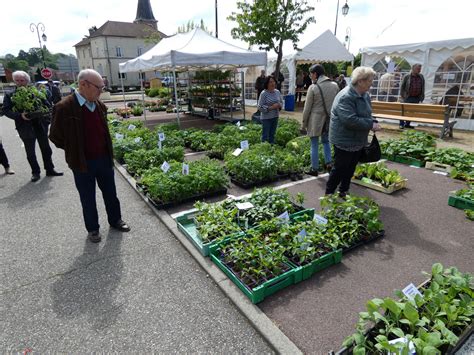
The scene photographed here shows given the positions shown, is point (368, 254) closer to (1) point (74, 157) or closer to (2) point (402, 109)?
(1) point (74, 157)

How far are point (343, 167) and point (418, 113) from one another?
6.89m

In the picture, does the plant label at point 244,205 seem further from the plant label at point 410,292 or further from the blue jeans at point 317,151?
the blue jeans at point 317,151

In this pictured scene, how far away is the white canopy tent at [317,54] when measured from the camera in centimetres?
1551

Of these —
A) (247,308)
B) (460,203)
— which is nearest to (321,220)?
(247,308)

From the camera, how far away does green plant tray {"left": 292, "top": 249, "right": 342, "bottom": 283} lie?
295 cm

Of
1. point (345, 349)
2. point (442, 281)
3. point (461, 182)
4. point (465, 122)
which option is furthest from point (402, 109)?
point (345, 349)

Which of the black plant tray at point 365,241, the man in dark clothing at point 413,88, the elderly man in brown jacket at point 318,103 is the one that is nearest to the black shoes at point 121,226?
the black plant tray at point 365,241

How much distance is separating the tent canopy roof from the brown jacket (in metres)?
6.02

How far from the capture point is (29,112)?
18.7 feet

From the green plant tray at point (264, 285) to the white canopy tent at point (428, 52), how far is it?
10320 millimetres

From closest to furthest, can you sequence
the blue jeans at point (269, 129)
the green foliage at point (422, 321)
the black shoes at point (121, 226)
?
the green foliage at point (422, 321)
the black shoes at point (121, 226)
the blue jeans at point (269, 129)

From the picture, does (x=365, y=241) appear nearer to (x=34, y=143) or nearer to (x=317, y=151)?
(x=317, y=151)

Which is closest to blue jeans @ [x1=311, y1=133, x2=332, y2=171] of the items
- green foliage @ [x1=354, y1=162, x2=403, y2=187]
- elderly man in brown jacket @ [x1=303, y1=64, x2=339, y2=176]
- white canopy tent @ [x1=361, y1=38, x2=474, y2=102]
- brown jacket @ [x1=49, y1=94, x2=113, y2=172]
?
elderly man in brown jacket @ [x1=303, y1=64, x2=339, y2=176]

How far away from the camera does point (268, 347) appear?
232cm
